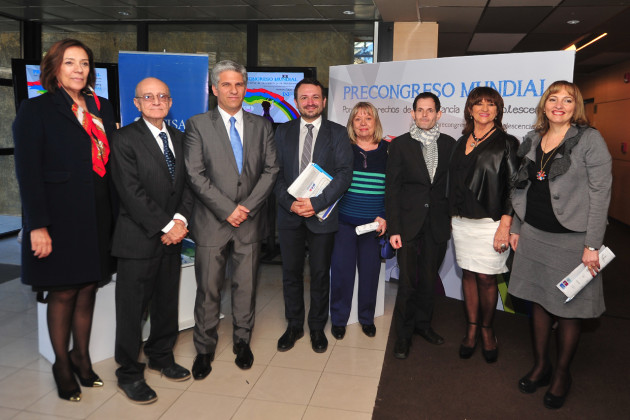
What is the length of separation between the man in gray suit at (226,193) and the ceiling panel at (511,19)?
379 cm

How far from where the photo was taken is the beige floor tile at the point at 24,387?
2.56 metres

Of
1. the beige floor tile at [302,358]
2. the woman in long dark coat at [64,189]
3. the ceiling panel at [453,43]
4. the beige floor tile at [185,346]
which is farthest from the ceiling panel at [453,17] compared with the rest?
the beige floor tile at [185,346]

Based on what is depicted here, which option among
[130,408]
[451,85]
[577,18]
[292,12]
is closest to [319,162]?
[451,85]

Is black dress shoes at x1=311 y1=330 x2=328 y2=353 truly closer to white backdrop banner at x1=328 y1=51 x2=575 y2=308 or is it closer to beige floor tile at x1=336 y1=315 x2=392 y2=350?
beige floor tile at x1=336 y1=315 x2=392 y2=350

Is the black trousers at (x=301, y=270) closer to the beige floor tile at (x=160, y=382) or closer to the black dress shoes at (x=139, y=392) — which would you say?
the beige floor tile at (x=160, y=382)

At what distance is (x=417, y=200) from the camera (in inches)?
120

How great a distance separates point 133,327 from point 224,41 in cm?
463

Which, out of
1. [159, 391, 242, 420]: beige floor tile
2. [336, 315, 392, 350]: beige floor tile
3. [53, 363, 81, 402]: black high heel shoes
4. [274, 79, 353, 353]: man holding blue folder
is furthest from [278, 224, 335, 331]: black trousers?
[53, 363, 81, 402]: black high heel shoes

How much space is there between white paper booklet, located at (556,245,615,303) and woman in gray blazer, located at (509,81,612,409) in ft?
0.09

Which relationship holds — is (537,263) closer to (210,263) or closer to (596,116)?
(210,263)

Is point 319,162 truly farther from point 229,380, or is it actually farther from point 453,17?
point 453,17

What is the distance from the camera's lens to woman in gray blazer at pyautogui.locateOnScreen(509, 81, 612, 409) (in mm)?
2434

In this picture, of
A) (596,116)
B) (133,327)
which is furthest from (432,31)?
(596,116)

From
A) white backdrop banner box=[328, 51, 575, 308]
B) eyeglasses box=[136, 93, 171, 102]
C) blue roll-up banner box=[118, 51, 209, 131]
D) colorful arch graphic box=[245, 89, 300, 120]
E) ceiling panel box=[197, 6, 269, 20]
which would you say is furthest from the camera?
ceiling panel box=[197, 6, 269, 20]
